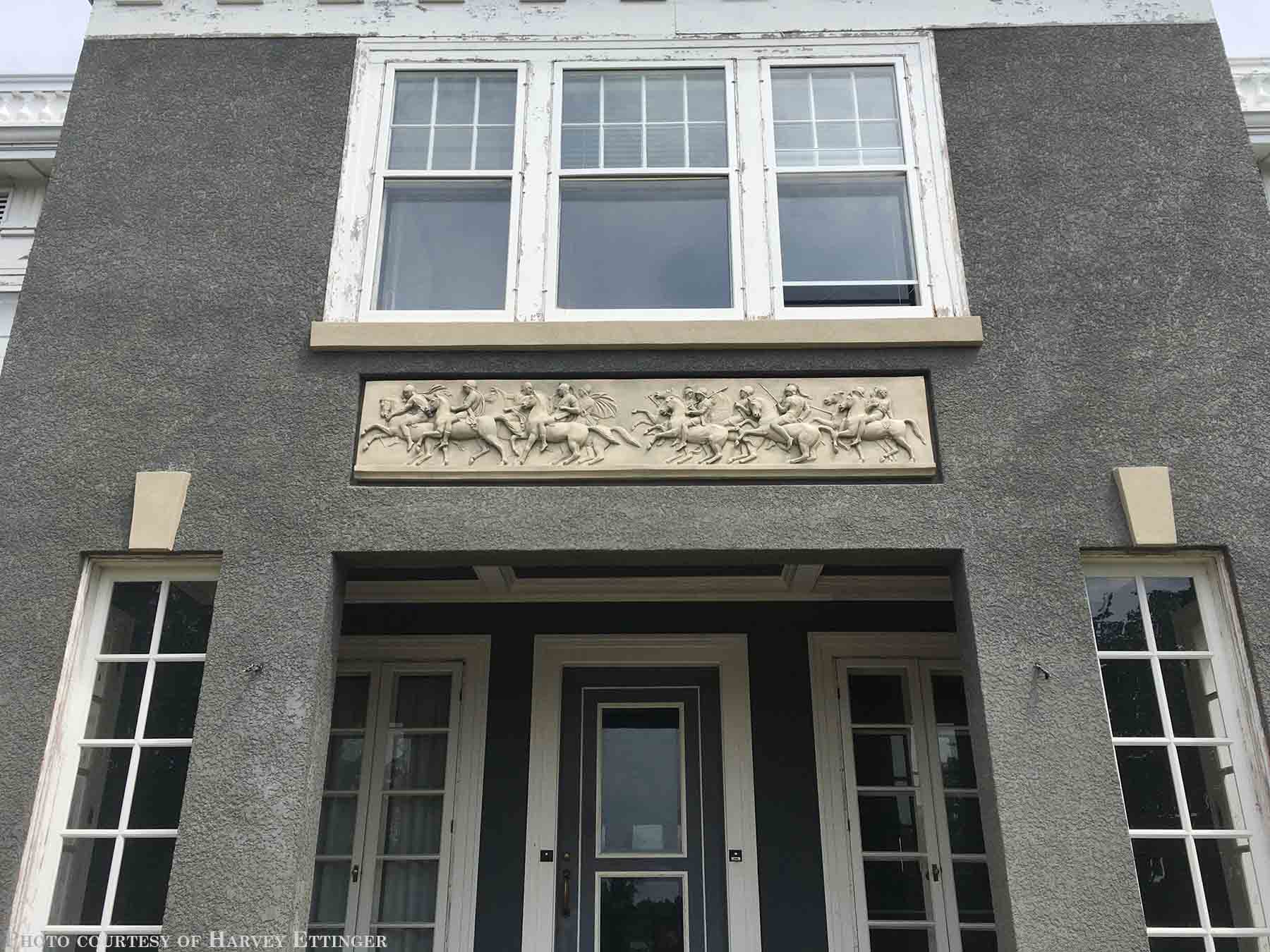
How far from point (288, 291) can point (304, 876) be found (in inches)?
119

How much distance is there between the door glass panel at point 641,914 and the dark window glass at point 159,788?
265 cm

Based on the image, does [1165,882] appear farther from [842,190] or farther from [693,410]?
[842,190]

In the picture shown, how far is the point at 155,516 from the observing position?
16.4ft

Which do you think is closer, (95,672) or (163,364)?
(95,672)

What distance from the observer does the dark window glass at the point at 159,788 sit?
4.73 metres

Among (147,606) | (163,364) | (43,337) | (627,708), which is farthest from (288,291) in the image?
(627,708)

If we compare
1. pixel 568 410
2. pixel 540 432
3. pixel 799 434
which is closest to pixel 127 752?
pixel 540 432

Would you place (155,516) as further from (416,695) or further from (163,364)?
(416,695)

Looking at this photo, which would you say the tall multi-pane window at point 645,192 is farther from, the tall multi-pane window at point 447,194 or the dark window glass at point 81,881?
the dark window glass at point 81,881

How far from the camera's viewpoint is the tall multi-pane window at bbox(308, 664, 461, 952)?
20.3 feet

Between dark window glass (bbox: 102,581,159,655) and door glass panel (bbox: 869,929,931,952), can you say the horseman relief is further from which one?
door glass panel (bbox: 869,929,931,952)

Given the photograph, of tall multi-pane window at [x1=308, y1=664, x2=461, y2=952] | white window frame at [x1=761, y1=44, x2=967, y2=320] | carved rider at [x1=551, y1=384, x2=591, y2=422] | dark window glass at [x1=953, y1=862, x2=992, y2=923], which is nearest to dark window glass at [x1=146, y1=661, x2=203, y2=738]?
tall multi-pane window at [x1=308, y1=664, x2=461, y2=952]

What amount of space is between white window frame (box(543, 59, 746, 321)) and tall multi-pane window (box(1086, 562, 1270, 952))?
8.16 feet

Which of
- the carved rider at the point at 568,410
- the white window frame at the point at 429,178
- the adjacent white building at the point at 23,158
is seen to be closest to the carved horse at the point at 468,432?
the carved rider at the point at 568,410
